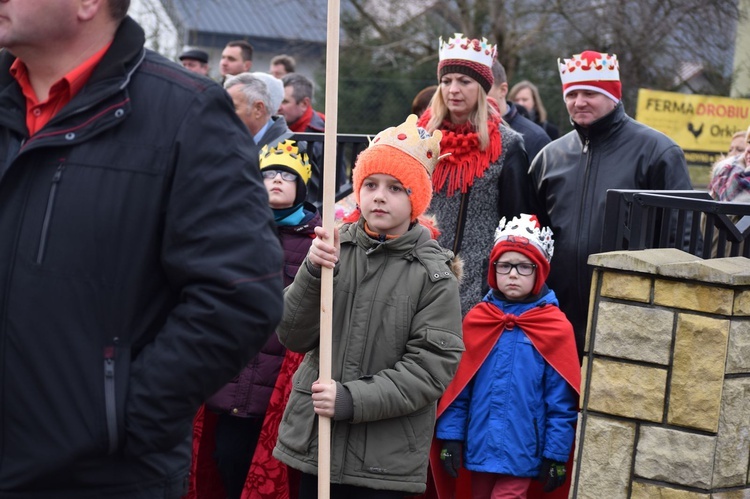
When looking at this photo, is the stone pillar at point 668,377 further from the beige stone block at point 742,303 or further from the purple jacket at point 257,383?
the purple jacket at point 257,383

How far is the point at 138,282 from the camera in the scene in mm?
2607

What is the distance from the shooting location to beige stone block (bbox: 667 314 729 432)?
14.3 feet

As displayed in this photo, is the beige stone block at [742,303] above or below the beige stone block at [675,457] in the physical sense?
above

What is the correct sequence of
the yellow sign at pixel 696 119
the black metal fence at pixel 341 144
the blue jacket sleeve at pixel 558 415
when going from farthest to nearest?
the yellow sign at pixel 696 119 → the black metal fence at pixel 341 144 → the blue jacket sleeve at pixel 558 415

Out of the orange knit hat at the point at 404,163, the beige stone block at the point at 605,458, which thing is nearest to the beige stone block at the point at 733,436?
the beige stone block at the point at 605,458

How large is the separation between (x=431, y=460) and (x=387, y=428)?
2.87 feet

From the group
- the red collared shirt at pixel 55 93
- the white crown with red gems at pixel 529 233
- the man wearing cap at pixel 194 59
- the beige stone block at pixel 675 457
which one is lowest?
the beige stone block at pixel 675 457

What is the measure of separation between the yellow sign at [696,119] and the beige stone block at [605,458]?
591 inches

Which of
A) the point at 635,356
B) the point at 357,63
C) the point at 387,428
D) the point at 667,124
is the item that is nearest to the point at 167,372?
the point at 387,428

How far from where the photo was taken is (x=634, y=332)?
4484 millimetres

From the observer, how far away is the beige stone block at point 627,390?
14.7 ft

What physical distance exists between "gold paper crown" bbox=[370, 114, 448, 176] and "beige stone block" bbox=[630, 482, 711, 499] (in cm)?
149

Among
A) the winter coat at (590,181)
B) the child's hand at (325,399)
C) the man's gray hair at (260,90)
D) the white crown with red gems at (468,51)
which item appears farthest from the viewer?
the man's gray hair at (260,90)

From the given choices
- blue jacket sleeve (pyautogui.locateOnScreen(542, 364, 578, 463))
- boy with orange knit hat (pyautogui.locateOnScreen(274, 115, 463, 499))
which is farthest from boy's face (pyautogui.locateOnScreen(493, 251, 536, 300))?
boy with orange knit hat (pyautogui.locateOnScreen(274, 115, 463, 499))
